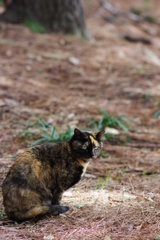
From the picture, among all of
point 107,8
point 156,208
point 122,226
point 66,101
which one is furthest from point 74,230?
point 107,8

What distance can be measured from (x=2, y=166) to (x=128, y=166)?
1.60 m

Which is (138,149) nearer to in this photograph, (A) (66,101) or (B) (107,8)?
(A) (66,101)

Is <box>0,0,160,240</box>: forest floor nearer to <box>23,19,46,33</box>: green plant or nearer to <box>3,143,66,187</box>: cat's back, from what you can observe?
<box>23,19,46,33</box>: green plant

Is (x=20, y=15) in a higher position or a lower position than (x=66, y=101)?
higher

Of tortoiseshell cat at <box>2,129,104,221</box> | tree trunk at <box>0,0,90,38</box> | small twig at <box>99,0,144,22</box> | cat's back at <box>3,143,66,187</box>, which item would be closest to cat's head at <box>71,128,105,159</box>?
tortoiseshell cat at <box>2,129,104,221</box>

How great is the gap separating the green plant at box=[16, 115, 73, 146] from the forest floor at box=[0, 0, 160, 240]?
13cm

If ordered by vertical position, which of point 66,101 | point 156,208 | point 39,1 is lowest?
Answer: point 66,101

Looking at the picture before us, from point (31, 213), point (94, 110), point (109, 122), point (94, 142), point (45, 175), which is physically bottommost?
point (94, 110)

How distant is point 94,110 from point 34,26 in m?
3.40

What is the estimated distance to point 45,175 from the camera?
3.19 m

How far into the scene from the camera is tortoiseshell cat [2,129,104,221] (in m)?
2.94

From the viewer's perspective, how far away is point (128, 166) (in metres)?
4.45

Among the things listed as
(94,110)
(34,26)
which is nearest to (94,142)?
(94,110)

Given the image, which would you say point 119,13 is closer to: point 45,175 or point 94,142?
point 94,142
